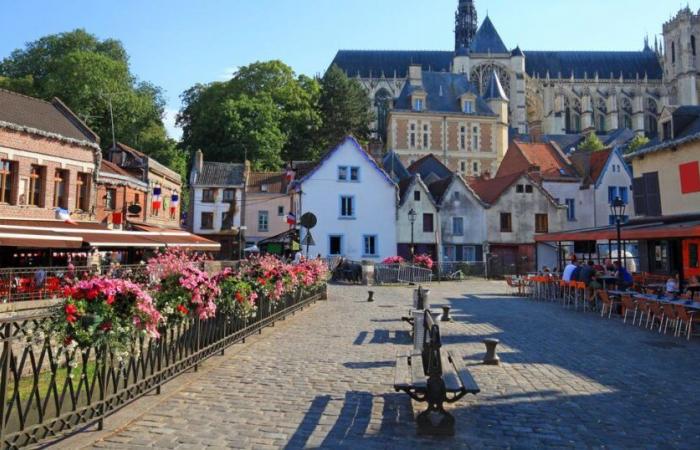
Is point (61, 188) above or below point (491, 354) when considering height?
above

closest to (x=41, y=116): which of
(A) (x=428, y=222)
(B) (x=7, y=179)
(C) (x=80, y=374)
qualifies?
(B) (x=7, y=179)

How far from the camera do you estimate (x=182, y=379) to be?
7.84m

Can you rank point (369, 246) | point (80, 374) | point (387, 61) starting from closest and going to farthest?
point (80, 374), point (369, 246), point (387, 61)

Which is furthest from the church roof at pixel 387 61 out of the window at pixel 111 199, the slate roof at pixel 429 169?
the window at pixel 111 199

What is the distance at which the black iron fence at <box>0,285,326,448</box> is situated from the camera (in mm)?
4539

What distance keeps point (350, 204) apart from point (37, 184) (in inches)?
818

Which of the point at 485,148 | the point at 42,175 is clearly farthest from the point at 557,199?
the point at 42,175

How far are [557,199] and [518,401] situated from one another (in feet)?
130

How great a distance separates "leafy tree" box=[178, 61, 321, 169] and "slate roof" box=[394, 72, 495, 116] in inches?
460

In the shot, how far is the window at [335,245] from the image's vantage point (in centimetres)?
3841

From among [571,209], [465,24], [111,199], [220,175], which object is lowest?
[111,199]

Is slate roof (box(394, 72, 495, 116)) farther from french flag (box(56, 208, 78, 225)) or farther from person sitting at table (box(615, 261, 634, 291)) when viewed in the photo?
person sitting at table (box(615, 261, 634, 291))

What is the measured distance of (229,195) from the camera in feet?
157

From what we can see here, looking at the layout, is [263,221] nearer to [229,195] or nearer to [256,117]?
[229,195]
